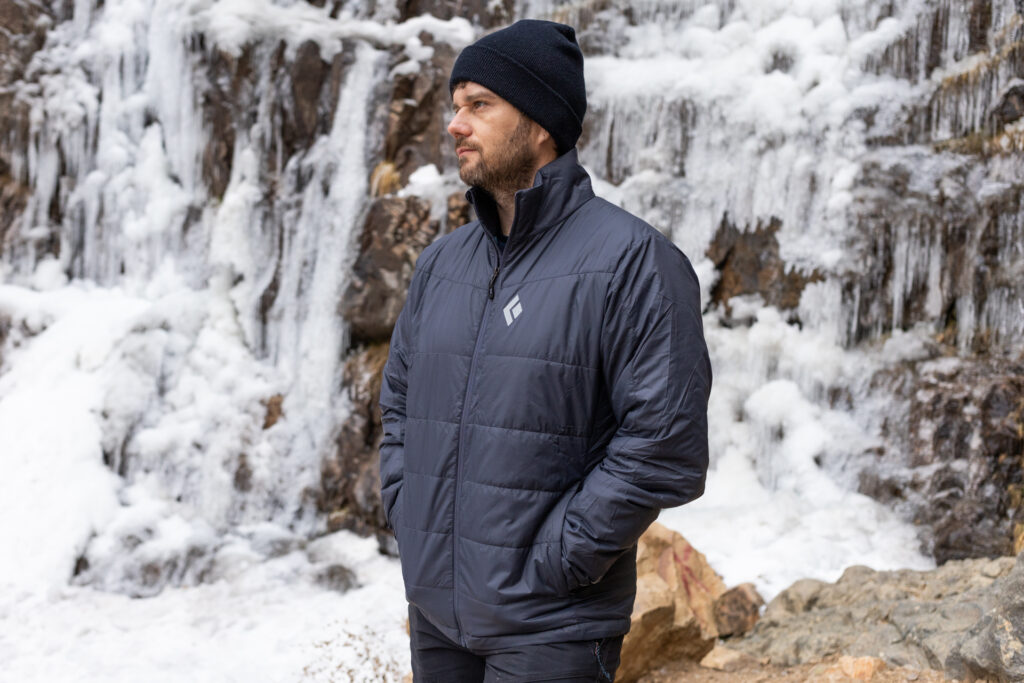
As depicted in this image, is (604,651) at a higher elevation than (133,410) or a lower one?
higher

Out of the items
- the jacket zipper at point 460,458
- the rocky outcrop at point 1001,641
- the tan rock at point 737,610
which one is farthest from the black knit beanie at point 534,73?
the tan rock at point 737,610

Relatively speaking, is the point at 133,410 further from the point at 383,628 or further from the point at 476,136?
the point at 476,136

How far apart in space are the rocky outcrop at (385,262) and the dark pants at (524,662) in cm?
570

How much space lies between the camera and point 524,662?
1.77 meters

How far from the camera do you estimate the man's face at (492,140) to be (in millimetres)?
1980

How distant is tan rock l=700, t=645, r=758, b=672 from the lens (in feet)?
14.3

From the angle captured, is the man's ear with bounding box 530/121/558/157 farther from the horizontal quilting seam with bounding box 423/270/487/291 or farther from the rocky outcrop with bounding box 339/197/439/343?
the rocky outcrop with bounding box 339/197/439/343

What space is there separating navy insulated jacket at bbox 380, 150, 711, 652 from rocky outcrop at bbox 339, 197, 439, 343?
18.6 ft

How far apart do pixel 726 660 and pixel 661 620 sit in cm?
54

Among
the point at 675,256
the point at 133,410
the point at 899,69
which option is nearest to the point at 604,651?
the point at 675,256

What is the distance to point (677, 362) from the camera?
1734mm

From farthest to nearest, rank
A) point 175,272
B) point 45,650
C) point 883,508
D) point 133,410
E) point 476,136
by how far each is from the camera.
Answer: point 175,272
point 133,410
point 883,508
point 45,650
point 476,136

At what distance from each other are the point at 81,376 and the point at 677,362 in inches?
294

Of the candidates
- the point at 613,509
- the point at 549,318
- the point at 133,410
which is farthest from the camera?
the point at 133,410
